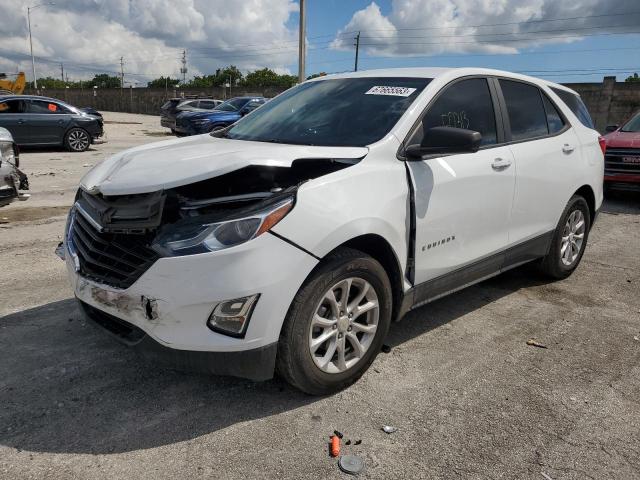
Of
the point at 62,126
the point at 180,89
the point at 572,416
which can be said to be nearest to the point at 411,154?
the point at 572,416

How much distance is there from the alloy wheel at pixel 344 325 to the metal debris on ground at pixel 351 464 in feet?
1.71

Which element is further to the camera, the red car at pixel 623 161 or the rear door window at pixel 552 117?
the red car at pixel 623 161

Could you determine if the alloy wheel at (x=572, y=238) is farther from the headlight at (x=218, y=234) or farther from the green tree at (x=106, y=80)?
the green tree at (x=106, y=80)

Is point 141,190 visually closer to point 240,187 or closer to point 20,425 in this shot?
point 240,187

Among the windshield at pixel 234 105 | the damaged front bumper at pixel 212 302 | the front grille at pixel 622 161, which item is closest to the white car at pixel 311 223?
the damaged front bumper at pixel 212 302

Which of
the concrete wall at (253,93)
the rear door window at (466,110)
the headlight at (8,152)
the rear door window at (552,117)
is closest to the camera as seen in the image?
the rear door window at (466,110)

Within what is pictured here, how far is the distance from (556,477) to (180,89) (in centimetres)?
5945

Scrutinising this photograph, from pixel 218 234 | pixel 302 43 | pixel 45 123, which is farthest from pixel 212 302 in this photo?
pixel 302 43

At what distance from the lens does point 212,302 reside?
2518 mm

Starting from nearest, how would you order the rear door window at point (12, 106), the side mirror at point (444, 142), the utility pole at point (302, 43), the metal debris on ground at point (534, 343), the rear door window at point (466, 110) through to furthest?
the side mirror at point (444, 142), the rear door window at point (466, 110), the metal debris on ground at point (534, 343), the rear door window at point (12, 106), the utility pole at point (302, 43)

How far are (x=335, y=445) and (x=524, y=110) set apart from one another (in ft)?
10.2

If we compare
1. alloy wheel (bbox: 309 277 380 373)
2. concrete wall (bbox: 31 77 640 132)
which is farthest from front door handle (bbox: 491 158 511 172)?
concrete wall (bbox: 31 77 640 132)

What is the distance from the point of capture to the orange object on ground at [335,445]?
2.57 meters

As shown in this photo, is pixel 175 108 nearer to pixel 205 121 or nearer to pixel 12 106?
pixel 205 121
